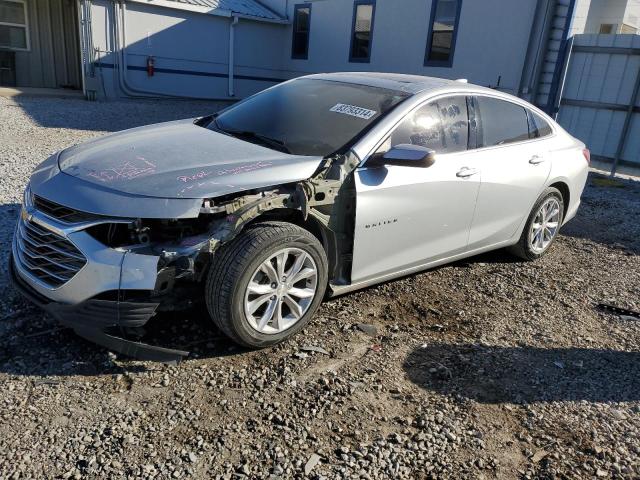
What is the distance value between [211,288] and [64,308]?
0.78 metres

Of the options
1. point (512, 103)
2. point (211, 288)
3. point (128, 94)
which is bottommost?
point (128, 94)

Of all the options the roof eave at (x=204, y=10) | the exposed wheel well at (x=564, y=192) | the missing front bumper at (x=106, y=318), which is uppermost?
the roof eave at (x=204, y=10)

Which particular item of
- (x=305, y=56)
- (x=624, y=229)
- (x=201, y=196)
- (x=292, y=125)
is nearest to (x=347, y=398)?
(x=201, y=196)

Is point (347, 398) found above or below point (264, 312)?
below

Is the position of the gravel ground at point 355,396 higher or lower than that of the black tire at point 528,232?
lower

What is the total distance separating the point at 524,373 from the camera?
347 centimetres

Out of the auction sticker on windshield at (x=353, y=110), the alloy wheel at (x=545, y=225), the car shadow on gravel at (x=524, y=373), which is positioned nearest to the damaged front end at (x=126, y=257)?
the auction sticker on windshield at (x=353, y=110)

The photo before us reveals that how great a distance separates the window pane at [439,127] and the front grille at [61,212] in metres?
2.01

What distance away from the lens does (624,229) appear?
22.9ft

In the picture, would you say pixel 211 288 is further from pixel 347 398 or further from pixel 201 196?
pixel 347 398

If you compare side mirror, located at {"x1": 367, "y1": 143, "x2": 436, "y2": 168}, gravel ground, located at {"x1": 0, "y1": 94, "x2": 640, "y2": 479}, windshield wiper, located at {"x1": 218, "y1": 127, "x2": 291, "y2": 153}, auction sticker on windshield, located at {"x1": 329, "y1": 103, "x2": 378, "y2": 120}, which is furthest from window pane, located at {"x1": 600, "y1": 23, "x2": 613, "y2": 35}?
windshield wiper, located at {"x1": 218, "y1": 127, "x2": 291, "y2": 153}

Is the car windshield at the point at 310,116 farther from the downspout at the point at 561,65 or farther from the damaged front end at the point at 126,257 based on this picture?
the downspout at the point at 561,65

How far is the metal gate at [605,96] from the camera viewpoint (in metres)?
9.95

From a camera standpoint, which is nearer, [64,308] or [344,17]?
[64,308]
